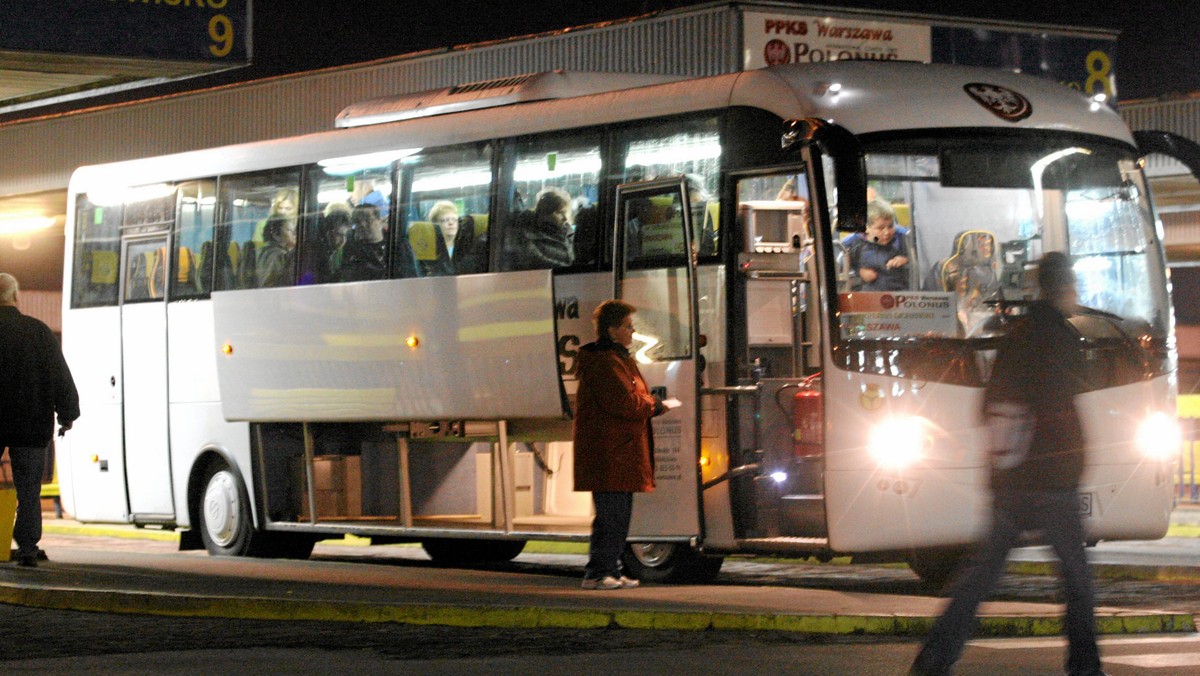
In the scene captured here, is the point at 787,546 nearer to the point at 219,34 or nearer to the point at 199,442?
the point at 199,442

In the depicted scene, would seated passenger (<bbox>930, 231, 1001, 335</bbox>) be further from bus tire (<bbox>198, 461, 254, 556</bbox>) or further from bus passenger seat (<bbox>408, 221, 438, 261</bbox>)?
bus tire (<bbox>198, 461, 254, 556</bbox>)

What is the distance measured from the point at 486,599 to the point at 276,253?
19.0ft

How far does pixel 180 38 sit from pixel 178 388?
11.2ft

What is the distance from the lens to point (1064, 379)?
321 inches

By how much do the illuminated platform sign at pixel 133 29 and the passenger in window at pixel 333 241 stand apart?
11.2ft

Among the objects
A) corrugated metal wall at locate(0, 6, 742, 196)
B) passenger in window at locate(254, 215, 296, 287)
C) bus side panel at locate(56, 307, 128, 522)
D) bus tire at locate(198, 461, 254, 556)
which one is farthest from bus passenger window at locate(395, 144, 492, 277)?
corrugated metal wall at locate(0, 6, 742, 196)

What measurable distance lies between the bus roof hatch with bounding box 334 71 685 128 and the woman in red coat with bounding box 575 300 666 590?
8.29ft

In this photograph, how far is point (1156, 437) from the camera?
41.2 feet

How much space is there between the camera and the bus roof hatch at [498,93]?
14648mm

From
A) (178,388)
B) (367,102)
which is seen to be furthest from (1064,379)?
(178,388)

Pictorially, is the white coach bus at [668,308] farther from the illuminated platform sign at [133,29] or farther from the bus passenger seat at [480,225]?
the illuminated platform sign at [133,29]

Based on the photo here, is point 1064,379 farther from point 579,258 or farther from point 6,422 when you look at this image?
point 6,422

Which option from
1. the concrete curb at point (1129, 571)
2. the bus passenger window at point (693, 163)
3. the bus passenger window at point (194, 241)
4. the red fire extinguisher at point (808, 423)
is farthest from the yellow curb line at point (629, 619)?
the bus passenger window at point (194, 241)

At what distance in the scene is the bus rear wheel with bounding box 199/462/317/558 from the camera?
16.8m
